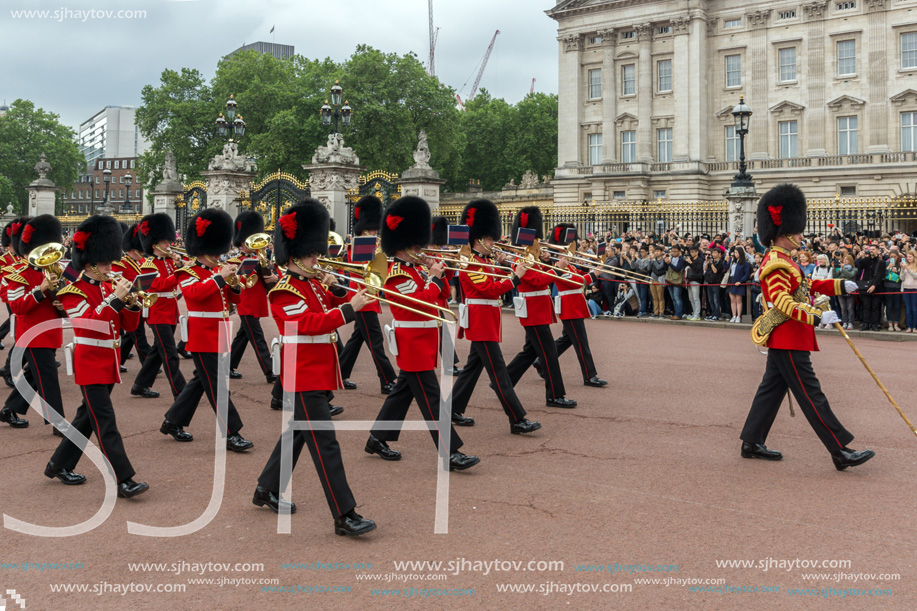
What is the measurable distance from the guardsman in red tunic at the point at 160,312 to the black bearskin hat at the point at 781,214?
5.18 metres

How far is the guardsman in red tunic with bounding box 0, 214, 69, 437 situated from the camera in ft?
20.9

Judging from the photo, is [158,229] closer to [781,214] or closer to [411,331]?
[411,331]

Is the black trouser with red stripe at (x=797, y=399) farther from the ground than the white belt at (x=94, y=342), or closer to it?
closer to it

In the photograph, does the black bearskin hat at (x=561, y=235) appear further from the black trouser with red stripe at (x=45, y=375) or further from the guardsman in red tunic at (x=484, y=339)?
the black trouser with red stripe at (x=45, y=375)

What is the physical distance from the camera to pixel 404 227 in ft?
19.2

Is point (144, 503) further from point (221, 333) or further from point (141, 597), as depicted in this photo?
point (221, 333)

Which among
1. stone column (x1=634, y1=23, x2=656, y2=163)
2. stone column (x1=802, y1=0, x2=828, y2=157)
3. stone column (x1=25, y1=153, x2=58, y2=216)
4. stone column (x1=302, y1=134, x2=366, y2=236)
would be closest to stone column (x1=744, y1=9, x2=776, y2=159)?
stone column (x1=802, y1=0, x2=828, y2=157)

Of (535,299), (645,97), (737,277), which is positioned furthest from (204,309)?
(645,97)

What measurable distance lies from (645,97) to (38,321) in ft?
129

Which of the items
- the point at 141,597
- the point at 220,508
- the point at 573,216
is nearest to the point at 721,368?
the point at 220,508

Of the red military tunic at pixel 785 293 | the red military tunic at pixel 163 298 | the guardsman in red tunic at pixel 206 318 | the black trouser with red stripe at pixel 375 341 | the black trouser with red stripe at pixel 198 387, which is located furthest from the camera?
the black trouser with red stripe at pixel 375 341

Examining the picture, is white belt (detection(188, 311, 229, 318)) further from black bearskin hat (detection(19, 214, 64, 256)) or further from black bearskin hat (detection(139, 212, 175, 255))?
black bearskin hat (detection(139, 212, 175, 255))

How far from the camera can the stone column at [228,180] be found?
2298 cm

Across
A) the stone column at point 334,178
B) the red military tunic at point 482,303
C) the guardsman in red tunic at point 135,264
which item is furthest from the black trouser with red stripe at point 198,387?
the stone column at point 334,178
